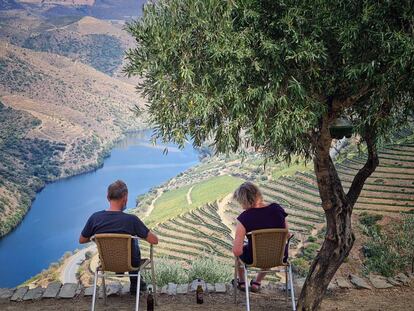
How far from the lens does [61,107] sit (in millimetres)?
103188

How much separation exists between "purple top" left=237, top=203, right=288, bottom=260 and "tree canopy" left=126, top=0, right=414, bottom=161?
0.60 m

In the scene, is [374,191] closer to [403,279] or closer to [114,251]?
[403,279]

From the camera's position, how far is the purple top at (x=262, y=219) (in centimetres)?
380

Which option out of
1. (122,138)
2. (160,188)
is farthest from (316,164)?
(122,138)

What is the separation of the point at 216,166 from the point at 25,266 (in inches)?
1447

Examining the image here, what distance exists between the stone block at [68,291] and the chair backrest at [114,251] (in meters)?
1.23

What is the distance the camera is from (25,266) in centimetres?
5097

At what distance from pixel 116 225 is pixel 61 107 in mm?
105164

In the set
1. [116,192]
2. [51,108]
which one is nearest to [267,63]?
[116,192]

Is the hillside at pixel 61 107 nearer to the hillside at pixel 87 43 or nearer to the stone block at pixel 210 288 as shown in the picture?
the hillside at pixel 87 43

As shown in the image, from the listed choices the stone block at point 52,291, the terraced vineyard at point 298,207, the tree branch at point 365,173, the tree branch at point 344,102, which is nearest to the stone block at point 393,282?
the tree branch at point 365,173

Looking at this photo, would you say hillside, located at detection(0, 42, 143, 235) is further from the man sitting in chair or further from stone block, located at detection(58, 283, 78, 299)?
the man sitting in chair

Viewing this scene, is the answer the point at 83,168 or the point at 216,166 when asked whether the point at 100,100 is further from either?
the point at 216,166

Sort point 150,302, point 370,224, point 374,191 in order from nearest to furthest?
point 150,302 → point 370,224 → point 374,191
